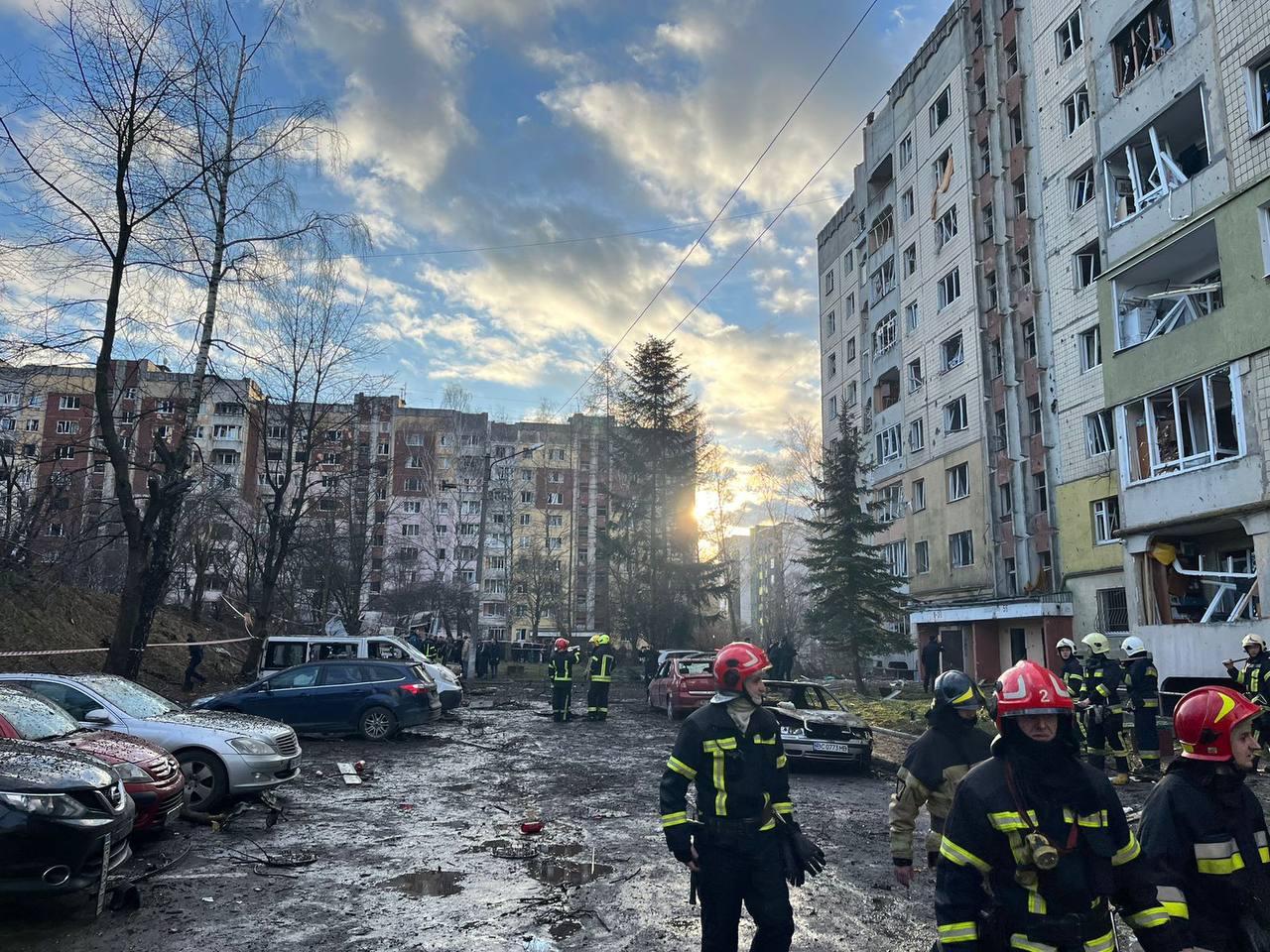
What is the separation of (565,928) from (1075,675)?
9.57 metres

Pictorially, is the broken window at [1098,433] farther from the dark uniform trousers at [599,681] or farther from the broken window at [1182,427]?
the dark uniform trousers at [599,681]

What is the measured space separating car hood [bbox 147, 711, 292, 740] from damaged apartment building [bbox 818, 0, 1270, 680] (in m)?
15.7

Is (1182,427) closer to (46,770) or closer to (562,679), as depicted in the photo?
(562,679)

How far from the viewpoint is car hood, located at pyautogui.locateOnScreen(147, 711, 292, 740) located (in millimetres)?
9594

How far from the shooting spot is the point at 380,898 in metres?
6.56

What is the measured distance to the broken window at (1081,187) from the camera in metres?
26.4

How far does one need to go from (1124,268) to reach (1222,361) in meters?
3.51

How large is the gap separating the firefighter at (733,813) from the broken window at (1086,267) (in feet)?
87.6

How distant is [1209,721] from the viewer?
337 centimetres

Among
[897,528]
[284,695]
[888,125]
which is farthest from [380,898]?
[888,125]

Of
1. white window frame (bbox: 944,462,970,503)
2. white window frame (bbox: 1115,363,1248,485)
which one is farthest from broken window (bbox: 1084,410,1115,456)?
white window frame (bbox: 1115,363,1248,485)

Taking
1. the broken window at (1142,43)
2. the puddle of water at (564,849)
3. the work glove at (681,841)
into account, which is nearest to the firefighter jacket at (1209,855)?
the work glove at (681,841)

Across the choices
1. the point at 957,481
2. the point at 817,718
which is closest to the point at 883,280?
the point at 957,481

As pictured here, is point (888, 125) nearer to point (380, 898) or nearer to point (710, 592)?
point (710, 592)
